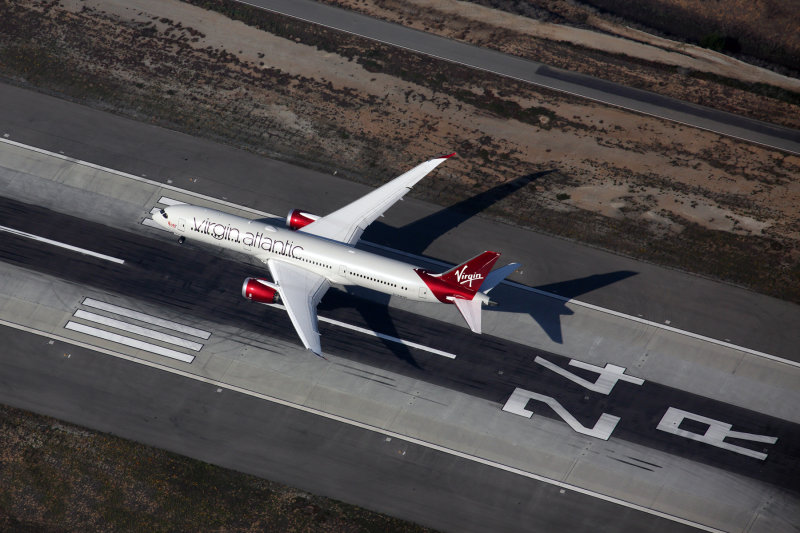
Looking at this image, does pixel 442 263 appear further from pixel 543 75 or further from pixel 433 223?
pixel 543 75

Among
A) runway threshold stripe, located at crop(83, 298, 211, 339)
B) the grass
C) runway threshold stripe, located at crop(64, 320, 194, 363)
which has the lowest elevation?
the grass

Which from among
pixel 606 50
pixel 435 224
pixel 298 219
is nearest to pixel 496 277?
pixel 435 224

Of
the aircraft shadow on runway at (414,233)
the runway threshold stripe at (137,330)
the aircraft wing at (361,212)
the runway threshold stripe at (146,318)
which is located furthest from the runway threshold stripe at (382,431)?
the aircraft wing at (361,212)

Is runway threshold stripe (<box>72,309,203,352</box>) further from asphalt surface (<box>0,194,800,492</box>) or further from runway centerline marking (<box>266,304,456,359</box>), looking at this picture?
runway centerline marking (<box>266,304,456,359</box>)

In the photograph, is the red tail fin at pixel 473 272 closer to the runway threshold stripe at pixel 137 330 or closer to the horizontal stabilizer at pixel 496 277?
the horizontal stabilizer at pixel 496 277

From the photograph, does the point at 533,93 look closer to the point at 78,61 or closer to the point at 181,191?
the point at 181,191

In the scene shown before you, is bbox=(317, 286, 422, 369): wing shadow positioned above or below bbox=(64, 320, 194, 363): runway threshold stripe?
above

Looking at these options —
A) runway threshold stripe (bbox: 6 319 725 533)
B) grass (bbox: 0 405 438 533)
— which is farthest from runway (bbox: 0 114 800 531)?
grass (bbox: 0 405 438 533)
